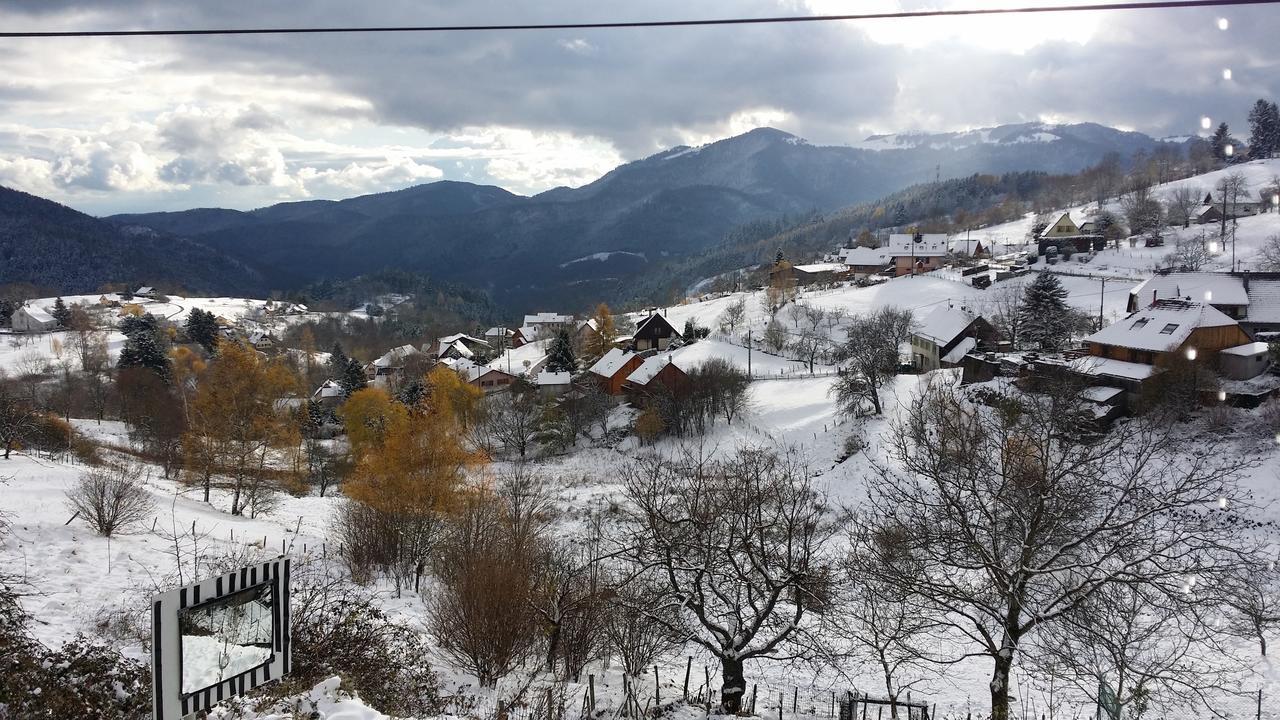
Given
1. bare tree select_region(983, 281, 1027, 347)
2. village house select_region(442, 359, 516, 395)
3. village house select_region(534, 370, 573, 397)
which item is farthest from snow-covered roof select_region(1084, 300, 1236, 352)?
village house select_region(442, 359, 516, 395)

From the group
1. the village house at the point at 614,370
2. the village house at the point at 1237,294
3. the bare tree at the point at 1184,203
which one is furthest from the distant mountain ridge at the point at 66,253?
the bare tree at the point at 1184,203

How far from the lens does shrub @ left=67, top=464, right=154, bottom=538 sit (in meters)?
17.0

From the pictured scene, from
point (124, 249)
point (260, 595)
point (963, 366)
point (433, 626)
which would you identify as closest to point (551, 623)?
point (433, 626)

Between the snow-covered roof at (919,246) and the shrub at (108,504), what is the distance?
91641 millimetres

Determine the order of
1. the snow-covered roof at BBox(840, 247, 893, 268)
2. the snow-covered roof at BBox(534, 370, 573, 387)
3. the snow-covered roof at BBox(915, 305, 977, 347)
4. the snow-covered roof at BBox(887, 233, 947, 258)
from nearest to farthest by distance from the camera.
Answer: the snow-covered roof at BBox(915, 305, 977, 347) → the snow-covered roof at BBox(534, 370, 573, 387) → the snow-covered roof at BBox(887, 233, 947, 258) → the snow-covered roof at BBox(840, 247, 893, 268)

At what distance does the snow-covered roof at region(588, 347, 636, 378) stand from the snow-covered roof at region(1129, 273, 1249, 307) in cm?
3597

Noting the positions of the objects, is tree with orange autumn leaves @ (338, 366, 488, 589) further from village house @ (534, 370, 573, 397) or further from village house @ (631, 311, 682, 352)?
village house @ (631, 311, 682, 352)

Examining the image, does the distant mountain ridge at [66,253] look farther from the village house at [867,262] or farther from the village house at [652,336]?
the village house at [867,262]

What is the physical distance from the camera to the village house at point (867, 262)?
94.4m

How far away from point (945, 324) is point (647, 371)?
72.2ft

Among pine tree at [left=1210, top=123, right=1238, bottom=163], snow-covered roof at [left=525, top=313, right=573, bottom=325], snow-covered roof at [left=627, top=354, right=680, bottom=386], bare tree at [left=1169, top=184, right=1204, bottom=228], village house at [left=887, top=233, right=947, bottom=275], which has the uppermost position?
pine tree at [left=1210, top=123, right=1238, bottom=163]

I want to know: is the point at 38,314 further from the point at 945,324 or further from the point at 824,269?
the point at 945,324

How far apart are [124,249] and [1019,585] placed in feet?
782

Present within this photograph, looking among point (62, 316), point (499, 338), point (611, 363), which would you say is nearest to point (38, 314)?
point (62, 316)
